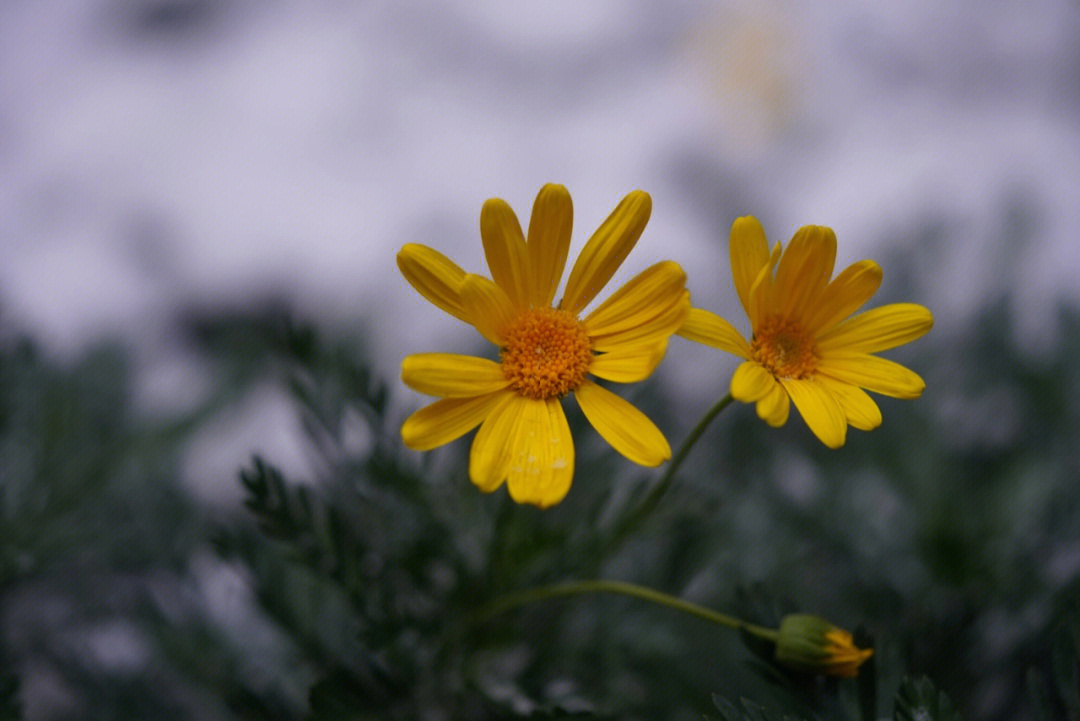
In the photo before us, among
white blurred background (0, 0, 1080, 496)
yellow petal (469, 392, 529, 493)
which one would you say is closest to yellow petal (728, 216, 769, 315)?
yellow petal (469, 392, 529, 493)

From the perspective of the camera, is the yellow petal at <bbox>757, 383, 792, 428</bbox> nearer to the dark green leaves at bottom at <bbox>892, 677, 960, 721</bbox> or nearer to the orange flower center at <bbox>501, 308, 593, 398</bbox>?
the orange flower center at <bbox>501, 308, 593, 398</bbox>

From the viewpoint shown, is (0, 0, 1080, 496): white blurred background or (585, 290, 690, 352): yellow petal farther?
(0, 0, 1080, 496): white blurred background

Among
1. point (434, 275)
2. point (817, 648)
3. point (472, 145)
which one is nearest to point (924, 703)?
point (817, 648)

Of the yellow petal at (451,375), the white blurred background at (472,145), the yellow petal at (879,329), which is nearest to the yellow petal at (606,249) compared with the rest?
the yellow petal at (451,375)

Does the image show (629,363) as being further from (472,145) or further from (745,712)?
(472,145)

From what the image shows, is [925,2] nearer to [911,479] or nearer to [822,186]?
[822,186]

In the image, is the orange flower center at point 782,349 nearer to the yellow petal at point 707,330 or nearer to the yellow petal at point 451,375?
the yellow petal at point 707,330

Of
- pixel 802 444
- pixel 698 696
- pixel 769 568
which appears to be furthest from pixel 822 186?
pixel 698 696
